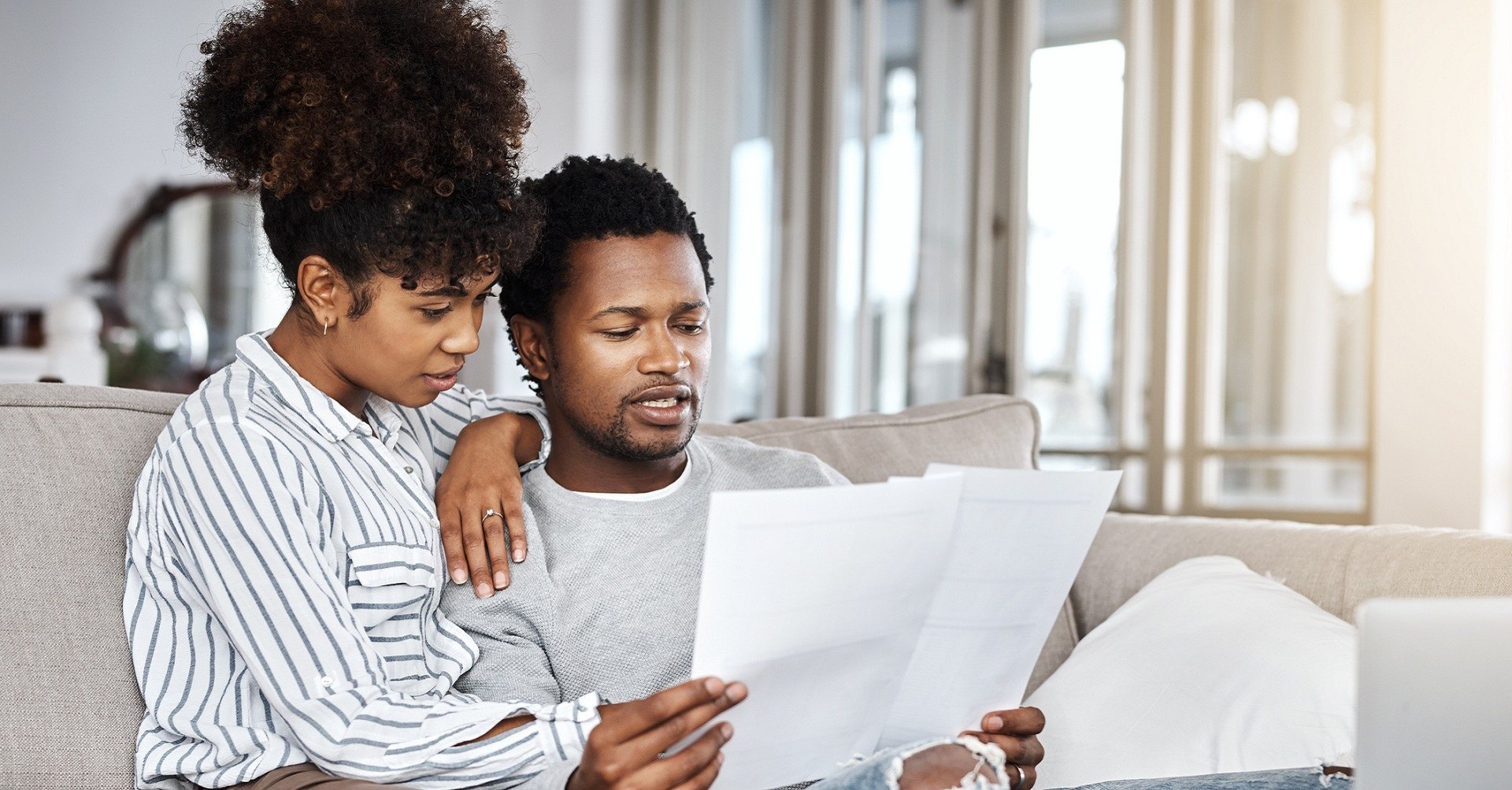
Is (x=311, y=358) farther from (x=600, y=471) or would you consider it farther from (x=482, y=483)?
(x=600, y=471)

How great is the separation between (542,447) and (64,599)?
1.56 feet

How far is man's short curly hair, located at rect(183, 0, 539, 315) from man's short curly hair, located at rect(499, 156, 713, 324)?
0.12m

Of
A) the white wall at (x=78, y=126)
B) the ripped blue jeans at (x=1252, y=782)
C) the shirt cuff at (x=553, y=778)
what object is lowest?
the ripped blue jeans at (x=1252, y=782)

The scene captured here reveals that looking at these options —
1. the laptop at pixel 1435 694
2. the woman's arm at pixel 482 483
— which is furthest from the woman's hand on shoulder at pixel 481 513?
the laptop at pixel 1435 694

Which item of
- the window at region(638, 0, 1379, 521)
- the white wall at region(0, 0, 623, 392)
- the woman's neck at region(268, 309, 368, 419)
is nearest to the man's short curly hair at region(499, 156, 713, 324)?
the woman's neck at region(268, 309, 368, 419)

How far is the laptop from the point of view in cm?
68

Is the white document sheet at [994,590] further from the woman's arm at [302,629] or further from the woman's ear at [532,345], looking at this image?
the woman's ear at [532,345]

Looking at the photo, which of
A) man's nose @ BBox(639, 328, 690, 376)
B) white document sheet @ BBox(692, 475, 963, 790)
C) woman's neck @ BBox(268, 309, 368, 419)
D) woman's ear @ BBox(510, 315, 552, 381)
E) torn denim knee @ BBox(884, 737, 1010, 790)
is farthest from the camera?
woman's ear @ BBox(510, 315, 552, 381)

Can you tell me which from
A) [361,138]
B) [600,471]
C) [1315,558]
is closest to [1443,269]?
[1315,558]

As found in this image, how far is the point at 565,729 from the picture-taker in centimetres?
101

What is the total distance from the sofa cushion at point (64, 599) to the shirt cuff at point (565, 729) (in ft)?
1.31

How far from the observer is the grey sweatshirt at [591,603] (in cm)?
118

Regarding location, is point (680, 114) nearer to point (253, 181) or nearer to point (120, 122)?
point (120, 122)

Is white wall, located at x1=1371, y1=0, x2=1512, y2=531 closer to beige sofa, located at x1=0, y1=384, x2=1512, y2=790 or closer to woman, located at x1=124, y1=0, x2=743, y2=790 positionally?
beige sofa, located at x1=0, y1=384, x2=1512, y2=790
